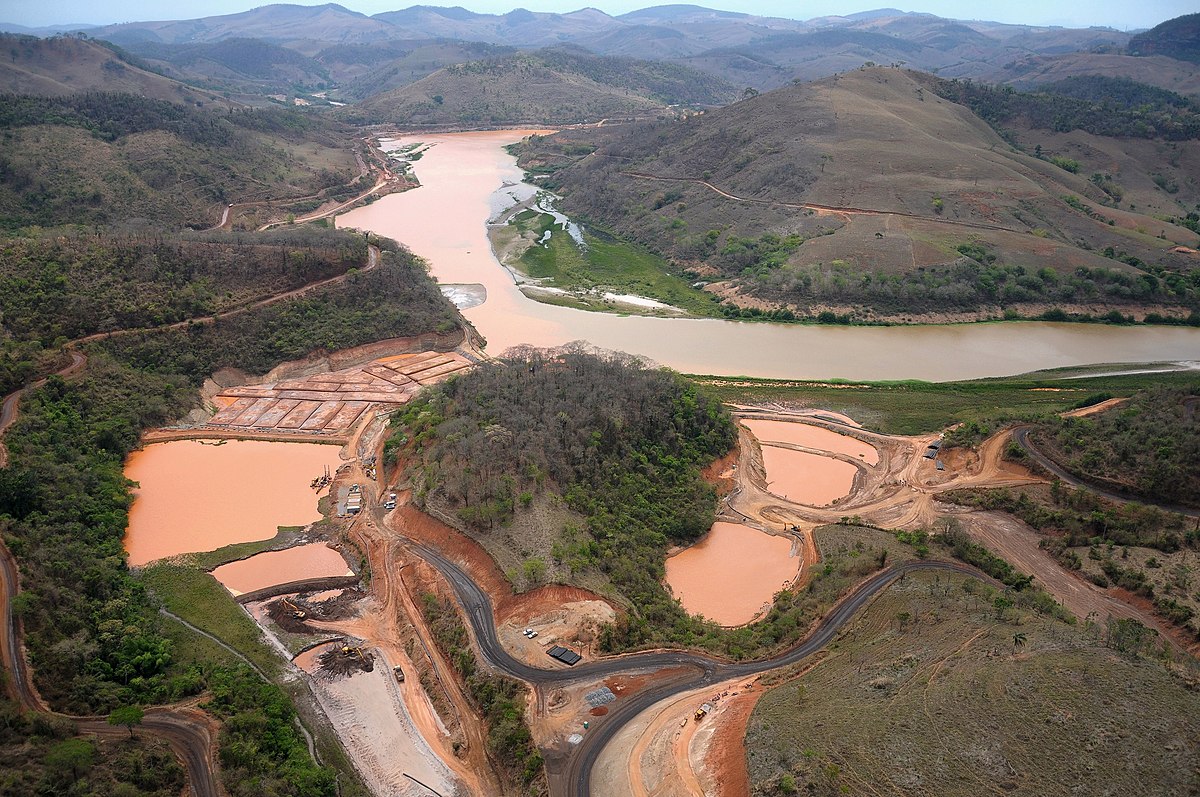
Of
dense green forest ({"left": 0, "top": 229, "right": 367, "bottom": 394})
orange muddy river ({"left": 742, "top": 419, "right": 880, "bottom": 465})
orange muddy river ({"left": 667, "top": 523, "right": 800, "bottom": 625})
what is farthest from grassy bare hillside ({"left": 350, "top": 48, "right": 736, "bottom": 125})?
orange muddy river ({"left": 667, "top": 523, "right": 800, "bottom": 625})

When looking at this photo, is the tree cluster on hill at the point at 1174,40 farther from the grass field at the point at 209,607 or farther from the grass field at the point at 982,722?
the grass field at the point at 209,607

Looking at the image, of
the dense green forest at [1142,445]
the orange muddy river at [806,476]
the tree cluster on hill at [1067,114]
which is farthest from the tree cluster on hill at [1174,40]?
the orange muddy river at [806,476]

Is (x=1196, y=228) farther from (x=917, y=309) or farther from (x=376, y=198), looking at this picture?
(x=376, y=198)

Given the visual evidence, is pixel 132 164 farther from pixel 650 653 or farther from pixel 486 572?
pixel 650 653

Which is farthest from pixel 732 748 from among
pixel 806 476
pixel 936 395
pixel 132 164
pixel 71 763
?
pixel 132 164

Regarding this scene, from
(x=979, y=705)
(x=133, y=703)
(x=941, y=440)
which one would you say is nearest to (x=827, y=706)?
(x=979, y=705)

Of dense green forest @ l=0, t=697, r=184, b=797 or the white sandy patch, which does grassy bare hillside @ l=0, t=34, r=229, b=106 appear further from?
dense green forest @ l=0, t=697, r=184, b=797
